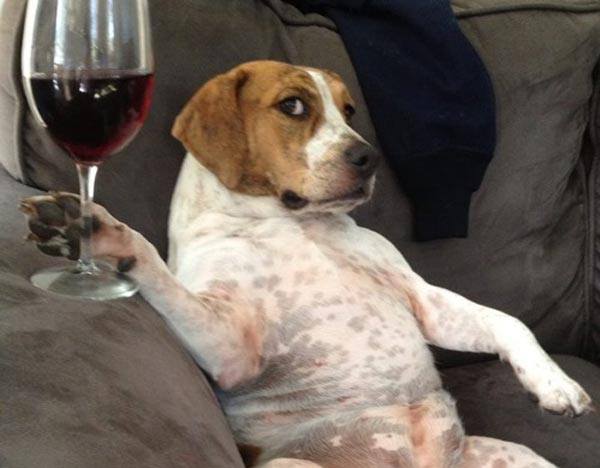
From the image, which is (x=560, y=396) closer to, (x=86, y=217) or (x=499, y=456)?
(x=499, y=456)

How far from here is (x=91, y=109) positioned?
932mm

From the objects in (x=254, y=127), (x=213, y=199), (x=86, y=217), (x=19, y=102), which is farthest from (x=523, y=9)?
(x=86, y=217)

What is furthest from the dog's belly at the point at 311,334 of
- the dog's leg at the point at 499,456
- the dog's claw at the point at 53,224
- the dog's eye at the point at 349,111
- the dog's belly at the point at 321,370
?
the dog's claw at the point at 53,224

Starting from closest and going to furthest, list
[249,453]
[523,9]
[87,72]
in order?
[87,72]
[249,453]
[523,9]

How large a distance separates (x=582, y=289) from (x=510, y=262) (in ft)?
0.62

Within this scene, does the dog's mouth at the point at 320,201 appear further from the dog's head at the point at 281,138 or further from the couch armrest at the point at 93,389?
the couch armrest at the point at 93,389

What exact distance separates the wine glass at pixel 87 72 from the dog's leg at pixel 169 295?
0.19 feet

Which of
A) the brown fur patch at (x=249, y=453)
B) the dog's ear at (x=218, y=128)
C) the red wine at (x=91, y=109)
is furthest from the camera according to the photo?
the dog's ear at (x=218, y=128)

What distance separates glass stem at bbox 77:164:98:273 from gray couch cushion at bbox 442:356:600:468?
0.85 meters

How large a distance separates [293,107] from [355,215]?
0.83ft

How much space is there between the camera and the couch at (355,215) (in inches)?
32.1

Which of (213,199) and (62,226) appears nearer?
(62,226)

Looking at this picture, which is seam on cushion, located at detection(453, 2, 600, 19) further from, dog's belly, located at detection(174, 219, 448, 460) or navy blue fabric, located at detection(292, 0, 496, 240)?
dog's belly, located at detection(174, 219, 448, 460)

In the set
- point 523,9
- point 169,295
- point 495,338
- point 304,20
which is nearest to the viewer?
point 169,295
